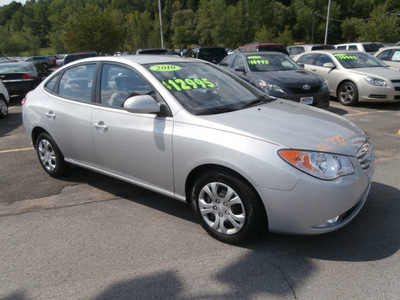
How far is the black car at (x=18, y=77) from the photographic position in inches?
471

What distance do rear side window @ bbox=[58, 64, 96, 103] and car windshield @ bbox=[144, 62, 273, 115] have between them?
0.86 metres

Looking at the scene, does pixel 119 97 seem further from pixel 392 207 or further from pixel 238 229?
pixel 392 207

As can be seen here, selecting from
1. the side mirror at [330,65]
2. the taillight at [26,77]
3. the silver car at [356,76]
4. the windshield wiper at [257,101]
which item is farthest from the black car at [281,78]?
the taillight at [26,77]

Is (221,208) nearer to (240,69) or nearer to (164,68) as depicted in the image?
(164,68)

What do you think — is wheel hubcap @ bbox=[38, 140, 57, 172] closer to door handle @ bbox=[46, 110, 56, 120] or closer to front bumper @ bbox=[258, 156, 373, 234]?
door handle @ bbox=[46, 110, 56, 120]

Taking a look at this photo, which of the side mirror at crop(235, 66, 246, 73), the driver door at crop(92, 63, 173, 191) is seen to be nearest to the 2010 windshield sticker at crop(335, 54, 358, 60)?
the side mirror at crop(235, 66, 246, 73)

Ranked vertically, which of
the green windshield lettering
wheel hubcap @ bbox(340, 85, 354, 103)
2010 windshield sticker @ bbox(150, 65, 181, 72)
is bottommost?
wheel hubcap @ bbox(340, 85, 354, 103)

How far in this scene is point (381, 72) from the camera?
8938mm

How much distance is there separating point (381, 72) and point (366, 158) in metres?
7.25

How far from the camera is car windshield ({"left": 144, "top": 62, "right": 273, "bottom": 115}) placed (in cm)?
321

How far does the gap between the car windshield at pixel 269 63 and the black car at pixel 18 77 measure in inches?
334

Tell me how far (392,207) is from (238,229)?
1817 mm

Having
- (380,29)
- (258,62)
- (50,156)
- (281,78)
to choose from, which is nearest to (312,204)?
(50,156)

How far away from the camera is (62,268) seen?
269 cm
